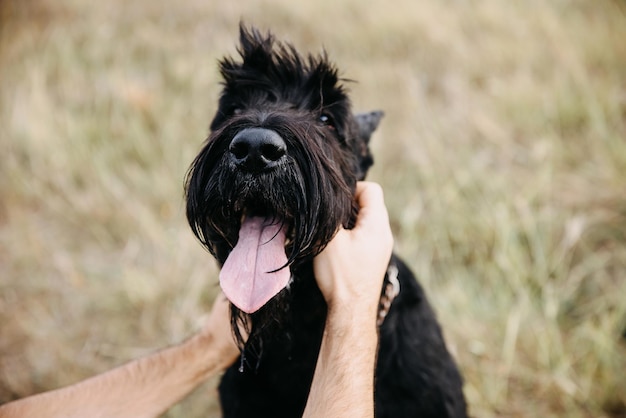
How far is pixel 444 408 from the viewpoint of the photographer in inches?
89.5

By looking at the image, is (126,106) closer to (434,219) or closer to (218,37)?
(218,37)

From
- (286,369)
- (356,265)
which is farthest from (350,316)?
(286,369)

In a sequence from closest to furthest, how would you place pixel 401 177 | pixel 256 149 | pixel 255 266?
pixel 256 149, pixel 255 266, pixel 401 177

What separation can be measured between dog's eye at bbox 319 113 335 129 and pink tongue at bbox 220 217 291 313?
684mm

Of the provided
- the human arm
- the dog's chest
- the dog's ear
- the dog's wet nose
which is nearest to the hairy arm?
the dog's chest

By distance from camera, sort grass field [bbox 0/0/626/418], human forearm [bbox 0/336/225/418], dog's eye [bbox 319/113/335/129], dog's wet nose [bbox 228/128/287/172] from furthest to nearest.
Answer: grass field [bbox 0/0/626/418], dog's eye [bbox 319/113/335/129], human forearm [bbox 0/336/225/418], dog's wet nose [bbox 228/128/287/172]

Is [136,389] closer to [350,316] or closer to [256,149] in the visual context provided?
[350,316]

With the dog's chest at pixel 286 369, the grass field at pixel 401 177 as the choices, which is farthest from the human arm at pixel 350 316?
the grass field at pixel 401 177

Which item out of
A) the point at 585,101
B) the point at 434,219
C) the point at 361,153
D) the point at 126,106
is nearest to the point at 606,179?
the point at 585,101

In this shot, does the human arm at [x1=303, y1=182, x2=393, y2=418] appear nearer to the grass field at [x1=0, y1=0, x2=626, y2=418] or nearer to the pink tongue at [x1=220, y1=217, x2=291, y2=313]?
the pink tongue at [x1=220, y1=217, x2=291, y2=313]

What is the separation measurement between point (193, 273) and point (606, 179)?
3413 mm

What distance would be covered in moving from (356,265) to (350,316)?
0.60ft

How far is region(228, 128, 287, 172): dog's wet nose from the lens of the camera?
1.73 meters

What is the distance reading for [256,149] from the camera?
1727 mm
